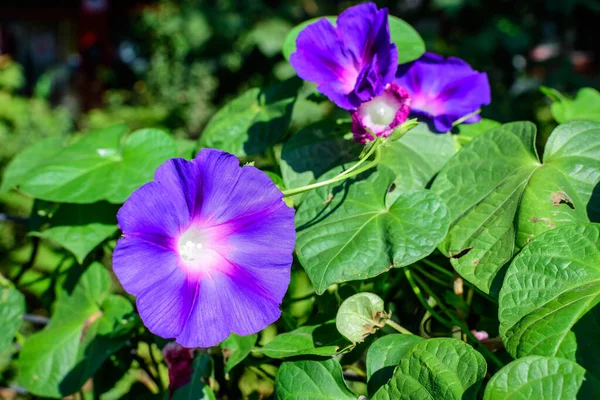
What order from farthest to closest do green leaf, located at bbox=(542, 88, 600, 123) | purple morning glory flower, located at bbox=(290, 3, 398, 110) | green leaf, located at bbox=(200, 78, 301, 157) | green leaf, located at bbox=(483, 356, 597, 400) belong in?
green leaf, located at bbox=(542, 88, 600, 123) < green leaf, located at bbox=(200, 78, 301, 157) < purple morning glory flower, located at bbox=(290, 3, 398, 110) < green leaf, located at bbox=(483, 356, 597, 400)

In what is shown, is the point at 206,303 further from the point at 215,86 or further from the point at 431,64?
the point at 215,86

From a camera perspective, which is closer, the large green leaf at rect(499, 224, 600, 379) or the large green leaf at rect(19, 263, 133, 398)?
the large green leaf at rect(499, 224, 600, 379)

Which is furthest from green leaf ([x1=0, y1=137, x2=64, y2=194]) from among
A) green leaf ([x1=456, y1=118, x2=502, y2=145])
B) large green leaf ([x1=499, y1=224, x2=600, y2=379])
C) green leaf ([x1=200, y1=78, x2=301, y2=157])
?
large green leaf ([x1=499, y1=224, x2=600, y2=379])

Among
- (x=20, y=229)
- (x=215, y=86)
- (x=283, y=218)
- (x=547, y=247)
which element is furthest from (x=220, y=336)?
(x=215, y=86)

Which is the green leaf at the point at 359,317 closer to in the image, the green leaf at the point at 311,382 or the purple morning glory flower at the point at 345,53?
the green leaf at the point at 311,382

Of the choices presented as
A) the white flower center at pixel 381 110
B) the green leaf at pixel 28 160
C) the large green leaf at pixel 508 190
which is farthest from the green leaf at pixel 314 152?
the green leaf at pixel 28 160

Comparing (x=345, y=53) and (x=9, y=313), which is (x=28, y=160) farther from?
(x=345, y=53)

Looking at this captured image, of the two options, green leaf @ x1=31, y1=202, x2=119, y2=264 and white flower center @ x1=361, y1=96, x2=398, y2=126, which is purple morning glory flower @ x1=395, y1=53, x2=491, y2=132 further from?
green leaf @ x1=31, y1=202, x2=119, y2=264

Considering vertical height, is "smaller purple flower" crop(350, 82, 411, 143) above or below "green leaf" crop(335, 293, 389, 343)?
above
